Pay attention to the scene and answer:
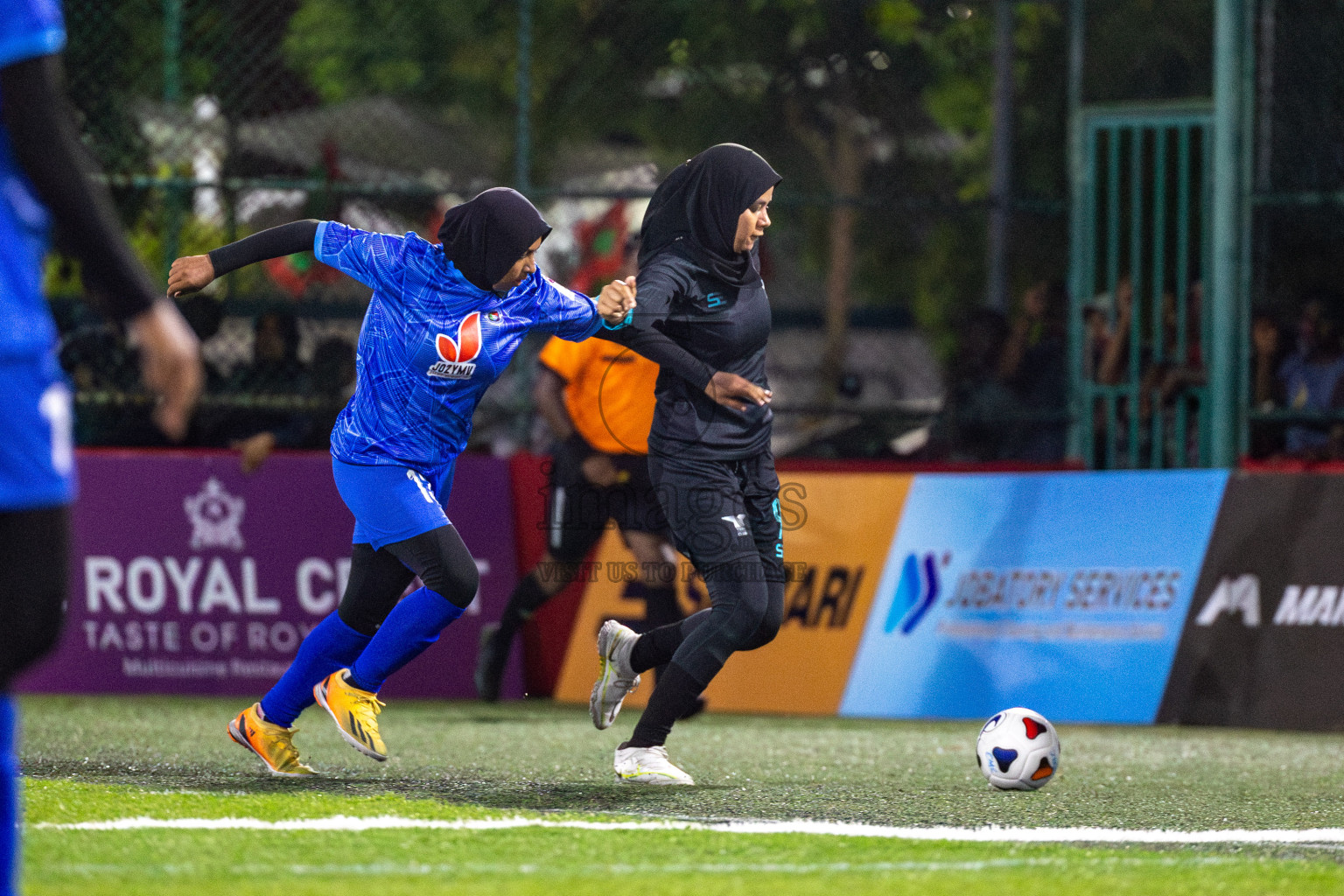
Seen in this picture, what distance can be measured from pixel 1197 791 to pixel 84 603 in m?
6.24

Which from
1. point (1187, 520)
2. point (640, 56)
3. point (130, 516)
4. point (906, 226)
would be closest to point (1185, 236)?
point (1187, 520)

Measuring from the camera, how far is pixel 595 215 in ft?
37.5

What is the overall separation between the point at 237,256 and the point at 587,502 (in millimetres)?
3735

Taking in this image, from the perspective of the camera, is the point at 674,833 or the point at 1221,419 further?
the point at 1221,419

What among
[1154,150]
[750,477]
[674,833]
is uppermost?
[1154,150]

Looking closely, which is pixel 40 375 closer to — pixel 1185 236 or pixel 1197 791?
pixel 1197 791

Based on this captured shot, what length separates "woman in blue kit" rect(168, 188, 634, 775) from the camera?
19.5 ft

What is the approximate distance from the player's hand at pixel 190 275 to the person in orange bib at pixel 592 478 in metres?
3.33

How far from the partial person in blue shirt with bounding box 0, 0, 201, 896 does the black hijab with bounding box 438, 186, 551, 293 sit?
98.4 inches

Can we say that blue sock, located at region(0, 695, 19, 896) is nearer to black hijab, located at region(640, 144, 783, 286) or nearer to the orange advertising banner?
black hijab, located at region(640, 144, 783, 286)

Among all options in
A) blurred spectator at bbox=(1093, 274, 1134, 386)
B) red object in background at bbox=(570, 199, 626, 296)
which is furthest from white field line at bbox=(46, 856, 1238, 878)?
red object in background at bbox=(570, 199, 626, 296)

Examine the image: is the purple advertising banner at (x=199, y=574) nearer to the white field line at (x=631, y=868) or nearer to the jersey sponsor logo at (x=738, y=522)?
the jersey sponsor logo at (x=738, y=522)

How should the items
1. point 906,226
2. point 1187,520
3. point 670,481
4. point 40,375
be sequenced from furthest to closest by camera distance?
point 906,226, point 1187,520, point 670,481, point 40,375

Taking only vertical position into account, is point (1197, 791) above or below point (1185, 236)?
below
